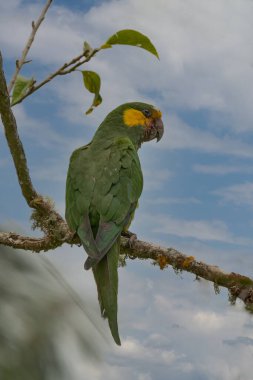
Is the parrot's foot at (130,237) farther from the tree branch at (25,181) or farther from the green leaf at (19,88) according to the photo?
the green leaf at (19,88)

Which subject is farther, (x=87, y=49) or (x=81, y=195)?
(x=81, y=195)

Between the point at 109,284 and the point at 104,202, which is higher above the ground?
the point at 104,202

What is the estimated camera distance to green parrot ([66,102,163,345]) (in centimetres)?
173

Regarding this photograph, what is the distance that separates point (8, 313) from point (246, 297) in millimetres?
741

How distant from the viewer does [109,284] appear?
1737 millimetres

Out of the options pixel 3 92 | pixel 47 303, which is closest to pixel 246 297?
pixel 47 303

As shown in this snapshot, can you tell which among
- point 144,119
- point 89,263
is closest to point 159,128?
point 144,119

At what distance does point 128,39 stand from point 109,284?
75cm

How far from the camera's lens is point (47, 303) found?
5.38 feet

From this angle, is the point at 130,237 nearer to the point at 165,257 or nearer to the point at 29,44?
the point at 165,257

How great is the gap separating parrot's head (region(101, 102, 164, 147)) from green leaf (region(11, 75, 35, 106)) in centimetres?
109

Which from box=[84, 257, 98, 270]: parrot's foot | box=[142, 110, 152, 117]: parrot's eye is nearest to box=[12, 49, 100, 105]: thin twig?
box=[84, 257, 98, 270]: parrot's foot

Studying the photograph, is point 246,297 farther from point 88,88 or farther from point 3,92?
point 3,92

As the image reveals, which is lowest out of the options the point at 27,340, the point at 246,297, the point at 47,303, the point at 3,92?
the point at 27,340
